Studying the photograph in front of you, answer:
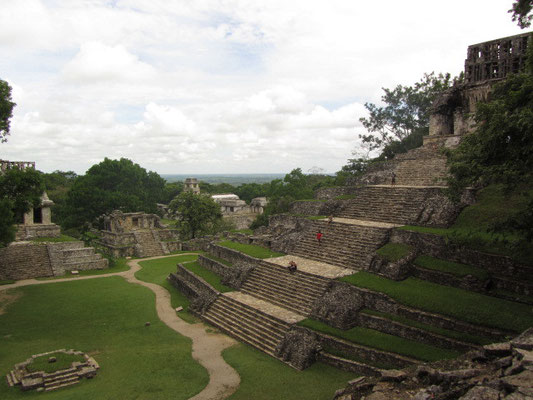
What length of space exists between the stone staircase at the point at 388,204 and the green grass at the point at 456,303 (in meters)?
4.89

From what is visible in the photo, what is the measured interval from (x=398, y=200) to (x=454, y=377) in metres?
14.2

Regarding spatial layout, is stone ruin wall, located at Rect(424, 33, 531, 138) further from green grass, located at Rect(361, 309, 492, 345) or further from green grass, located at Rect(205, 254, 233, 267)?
green grass, located at Rect(205, 254, 233, 267)

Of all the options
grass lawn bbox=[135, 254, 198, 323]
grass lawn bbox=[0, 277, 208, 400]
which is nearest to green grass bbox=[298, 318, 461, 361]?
grass lawn bbox=[0, 277, 208, 400]

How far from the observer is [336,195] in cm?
2564

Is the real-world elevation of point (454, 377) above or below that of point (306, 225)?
below

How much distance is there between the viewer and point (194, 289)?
2102 cm

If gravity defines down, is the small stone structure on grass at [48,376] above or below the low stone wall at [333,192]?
below

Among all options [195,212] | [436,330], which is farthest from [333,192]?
[195,212]

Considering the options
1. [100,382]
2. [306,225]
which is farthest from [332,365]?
[306,225]

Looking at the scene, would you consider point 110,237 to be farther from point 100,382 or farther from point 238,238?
point 100,382

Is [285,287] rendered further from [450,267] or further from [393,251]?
[450,267]

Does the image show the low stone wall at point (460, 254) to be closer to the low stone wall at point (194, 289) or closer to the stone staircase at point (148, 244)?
the low stone wall at point (194, 289)

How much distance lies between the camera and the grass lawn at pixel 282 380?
1130 cm

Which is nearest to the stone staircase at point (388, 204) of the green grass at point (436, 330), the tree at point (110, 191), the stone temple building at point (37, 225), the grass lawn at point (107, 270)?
the green grass at point (436, 330)
